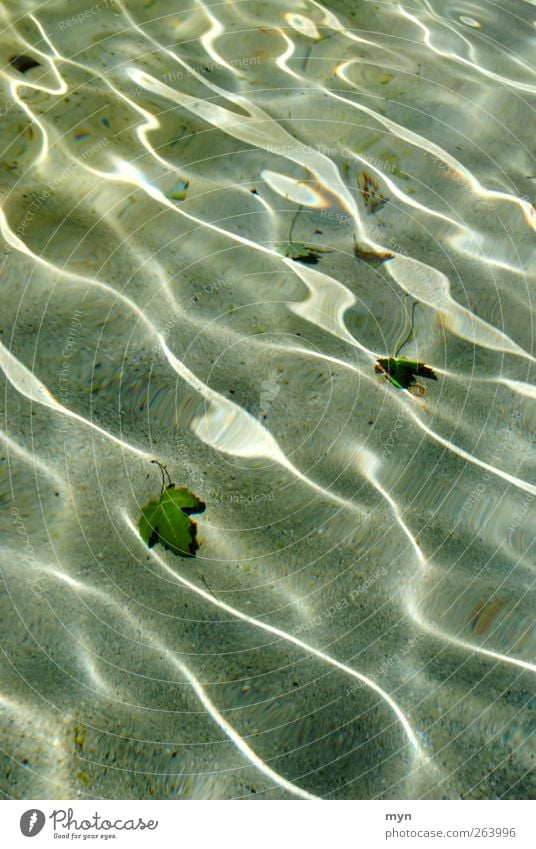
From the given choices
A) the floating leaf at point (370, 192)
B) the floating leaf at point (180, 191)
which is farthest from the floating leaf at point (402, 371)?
the floating leaf at point (180, 191)

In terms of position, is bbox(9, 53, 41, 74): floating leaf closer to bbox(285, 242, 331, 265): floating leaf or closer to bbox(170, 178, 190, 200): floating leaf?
bbox(170, 178, 190, 200): floating leaf

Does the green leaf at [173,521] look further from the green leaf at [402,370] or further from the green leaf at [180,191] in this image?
the green leaf at [180,191]

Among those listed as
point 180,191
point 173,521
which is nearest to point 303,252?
point 180,191

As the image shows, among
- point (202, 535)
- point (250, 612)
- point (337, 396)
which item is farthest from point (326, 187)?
point (250, 612)

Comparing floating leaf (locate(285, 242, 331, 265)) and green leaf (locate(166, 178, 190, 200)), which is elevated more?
floating leaf (locate(285, 242, 331, 265))

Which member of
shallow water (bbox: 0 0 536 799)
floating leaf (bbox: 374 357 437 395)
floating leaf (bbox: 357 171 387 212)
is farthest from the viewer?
floating leaf (bbox: 357 171 387 212)

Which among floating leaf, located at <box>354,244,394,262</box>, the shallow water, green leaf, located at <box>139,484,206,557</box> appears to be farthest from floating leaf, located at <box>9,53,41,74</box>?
green leaf, located at <box>139,484,206,557</box>

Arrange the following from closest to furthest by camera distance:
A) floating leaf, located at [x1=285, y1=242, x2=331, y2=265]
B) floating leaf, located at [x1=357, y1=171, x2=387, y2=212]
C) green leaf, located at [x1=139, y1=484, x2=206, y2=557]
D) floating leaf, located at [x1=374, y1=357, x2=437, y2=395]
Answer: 1. green leaf, located at [x1=139, y1=484, x2=206, y2=557]
2. floating leaf, located at [x1=374, y1=357, x2=437, y2=395]
3. floating leaf, located at [x1=285, y1=242, x2=331, y2=265]
4. floating leaf, located at [x1=357, y1=171, x2=387, y2=212]

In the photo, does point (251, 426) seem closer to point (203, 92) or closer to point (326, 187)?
point (326, 187)
